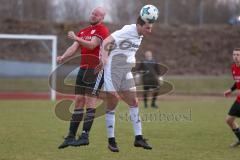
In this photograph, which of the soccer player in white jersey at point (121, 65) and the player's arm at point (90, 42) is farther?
the player's arm at point (90, 42)

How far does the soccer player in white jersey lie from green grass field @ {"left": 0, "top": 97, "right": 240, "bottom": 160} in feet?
2.50

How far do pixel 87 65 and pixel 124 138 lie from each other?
9.63 feet

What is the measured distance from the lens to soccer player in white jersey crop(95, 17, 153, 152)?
950 cm

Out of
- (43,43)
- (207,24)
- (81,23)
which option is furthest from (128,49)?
(207,24)

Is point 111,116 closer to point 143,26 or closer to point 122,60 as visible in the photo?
point 122,60

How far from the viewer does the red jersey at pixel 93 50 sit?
1002 cm

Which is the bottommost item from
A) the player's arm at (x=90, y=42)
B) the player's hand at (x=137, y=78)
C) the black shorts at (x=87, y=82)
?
the player's hand at (x=137, y=78)

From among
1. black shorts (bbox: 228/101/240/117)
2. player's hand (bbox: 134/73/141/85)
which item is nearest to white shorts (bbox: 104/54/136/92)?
black shorts (bbox: 228/101/240/117)

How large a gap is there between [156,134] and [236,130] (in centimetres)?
212

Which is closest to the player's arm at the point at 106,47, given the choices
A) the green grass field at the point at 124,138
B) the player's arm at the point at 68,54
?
the player's arm at the point at 68,54

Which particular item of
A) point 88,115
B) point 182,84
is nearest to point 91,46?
point 88,115

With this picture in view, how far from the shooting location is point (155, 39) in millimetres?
46000

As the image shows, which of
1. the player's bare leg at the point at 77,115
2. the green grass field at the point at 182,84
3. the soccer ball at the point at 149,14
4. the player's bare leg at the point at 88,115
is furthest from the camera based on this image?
the green grass field at the point at 182,84

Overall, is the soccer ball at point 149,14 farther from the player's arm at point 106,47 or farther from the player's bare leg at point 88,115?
the player's bare leg at point 88,115
